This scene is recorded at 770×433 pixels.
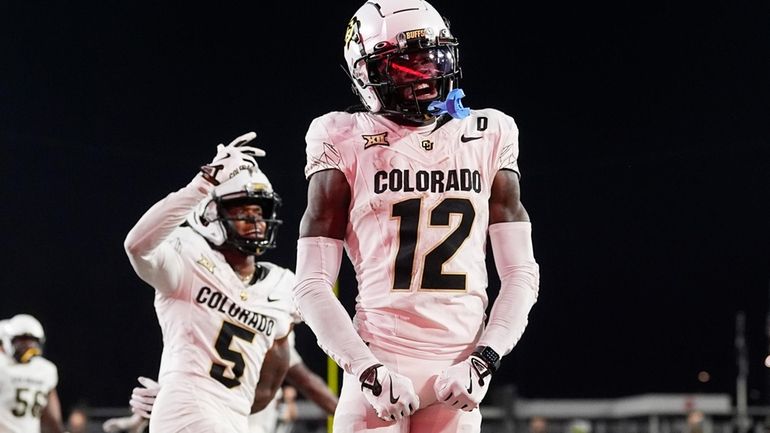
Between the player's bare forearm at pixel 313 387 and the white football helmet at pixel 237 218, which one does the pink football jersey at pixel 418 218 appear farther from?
the player's bare forearm at pixel 313 387

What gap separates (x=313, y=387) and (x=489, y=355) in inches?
107

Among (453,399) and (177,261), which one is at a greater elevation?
(177,261)

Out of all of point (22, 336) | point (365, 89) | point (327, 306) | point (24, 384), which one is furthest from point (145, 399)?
point (22, 336)

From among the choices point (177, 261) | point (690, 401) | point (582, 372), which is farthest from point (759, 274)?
point (177, 261)

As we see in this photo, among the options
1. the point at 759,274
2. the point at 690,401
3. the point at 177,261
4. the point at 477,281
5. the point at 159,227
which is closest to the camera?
the point at 477,281

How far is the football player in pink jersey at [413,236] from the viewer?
11.0 feet

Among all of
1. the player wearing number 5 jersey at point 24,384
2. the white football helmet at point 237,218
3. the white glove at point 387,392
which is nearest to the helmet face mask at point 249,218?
the white football helmet at point 237,218

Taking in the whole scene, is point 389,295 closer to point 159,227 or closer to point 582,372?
point 159,227

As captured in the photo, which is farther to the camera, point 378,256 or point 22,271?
point 22,271

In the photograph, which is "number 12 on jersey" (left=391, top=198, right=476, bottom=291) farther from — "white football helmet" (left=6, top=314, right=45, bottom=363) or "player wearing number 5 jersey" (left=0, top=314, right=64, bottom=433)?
"white football helmet" (left=6, top=314, right=45, bottom=363)

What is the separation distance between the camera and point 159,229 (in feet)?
15.7

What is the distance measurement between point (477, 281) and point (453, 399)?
14.8 inches

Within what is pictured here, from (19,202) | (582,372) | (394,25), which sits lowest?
(582,372)

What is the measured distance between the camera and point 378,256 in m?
3.46
